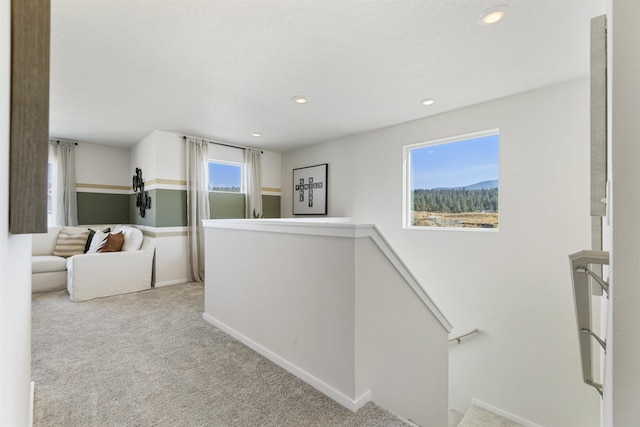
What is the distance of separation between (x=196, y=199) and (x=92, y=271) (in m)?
1.71

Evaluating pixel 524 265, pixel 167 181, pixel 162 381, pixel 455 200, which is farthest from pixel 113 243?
pixel 524 265

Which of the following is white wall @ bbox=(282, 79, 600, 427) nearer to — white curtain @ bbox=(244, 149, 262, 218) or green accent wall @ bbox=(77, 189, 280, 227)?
white curtain @ bbox=(244, 149, 262, 218)

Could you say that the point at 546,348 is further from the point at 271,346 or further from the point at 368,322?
the point at 271,346

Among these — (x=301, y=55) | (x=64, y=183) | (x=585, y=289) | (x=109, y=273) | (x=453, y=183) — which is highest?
(x=301, y=55)

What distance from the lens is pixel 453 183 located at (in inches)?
145

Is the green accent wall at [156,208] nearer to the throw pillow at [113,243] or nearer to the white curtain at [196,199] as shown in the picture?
the white curtain at [196,199]

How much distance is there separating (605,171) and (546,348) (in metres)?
2.61

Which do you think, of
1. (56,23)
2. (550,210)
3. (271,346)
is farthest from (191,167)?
(550,210)

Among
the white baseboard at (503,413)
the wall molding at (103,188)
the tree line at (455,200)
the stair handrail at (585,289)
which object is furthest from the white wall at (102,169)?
the white baseboard at (503,413)

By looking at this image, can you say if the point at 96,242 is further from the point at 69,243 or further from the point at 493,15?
the point at 493,15

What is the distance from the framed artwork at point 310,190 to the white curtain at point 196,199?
5.58 feet

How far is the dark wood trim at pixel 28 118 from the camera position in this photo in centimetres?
58

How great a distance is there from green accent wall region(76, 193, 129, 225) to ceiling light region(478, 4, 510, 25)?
20.2 ft

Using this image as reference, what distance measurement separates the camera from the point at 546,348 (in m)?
2.84
